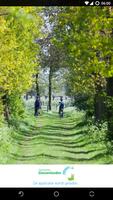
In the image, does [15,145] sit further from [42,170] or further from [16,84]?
[16,84]

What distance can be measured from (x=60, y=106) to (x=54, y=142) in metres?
0.59

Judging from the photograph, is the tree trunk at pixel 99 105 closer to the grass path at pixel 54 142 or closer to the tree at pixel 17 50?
the grass path at pixel 54 142

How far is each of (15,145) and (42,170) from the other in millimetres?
1390

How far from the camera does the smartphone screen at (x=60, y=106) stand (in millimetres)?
5805

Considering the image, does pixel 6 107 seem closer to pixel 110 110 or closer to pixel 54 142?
pixel 110 110

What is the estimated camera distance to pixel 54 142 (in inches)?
261
